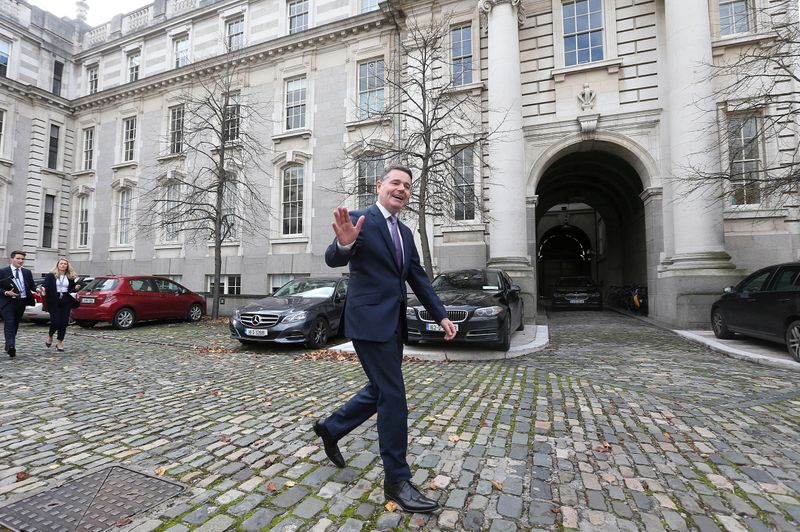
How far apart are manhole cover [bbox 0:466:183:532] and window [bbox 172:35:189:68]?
24.7m

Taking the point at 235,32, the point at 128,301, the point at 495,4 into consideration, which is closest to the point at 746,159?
the point at 495,4

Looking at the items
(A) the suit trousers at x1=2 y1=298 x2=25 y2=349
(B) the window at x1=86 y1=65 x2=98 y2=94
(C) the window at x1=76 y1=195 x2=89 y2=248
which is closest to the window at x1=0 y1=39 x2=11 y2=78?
(B) the window at x1=86 y1=65 x2=98 y2=94

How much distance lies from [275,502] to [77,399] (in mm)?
3823

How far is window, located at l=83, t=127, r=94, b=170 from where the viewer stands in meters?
24.6

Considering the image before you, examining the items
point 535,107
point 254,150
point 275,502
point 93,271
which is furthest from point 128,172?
point 275,502

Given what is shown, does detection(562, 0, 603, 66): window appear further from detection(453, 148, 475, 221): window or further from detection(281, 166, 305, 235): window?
detection(281, 166, 305, 235): window

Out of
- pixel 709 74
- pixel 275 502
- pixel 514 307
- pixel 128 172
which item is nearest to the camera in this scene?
pixel 275 502

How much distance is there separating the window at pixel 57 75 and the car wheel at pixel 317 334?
28.1 m

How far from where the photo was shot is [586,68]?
45.0 ft

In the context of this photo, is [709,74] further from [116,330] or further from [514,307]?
[116,330]

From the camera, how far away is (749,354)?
725 centimetres

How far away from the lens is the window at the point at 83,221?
24141mm

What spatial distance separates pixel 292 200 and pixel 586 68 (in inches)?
508

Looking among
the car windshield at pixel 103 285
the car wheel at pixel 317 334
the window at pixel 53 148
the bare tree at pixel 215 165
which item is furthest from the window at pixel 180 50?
the car wheel at pixel 317 334
